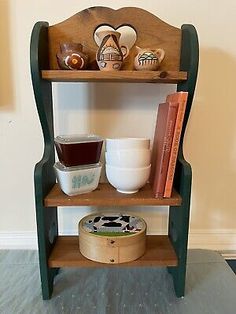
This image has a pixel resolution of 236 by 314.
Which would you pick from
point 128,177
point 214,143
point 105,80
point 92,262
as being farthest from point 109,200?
point 214,143

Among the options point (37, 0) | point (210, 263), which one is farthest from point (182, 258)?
point (37, 0)

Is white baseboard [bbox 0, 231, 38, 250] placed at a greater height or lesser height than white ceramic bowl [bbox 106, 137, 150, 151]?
lesser

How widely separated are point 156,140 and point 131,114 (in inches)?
5.9

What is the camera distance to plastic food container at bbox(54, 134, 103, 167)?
25.8 inches

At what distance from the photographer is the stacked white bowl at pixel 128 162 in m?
0.66

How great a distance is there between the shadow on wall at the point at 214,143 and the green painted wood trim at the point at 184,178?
0.47ft

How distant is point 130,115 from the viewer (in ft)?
2.78

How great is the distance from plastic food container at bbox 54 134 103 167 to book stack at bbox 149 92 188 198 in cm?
14

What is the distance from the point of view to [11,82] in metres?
0.82

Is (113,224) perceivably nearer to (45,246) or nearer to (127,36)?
(45,246)

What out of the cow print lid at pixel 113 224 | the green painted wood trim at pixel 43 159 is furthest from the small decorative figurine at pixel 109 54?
the cow print lid at pixel 113 224

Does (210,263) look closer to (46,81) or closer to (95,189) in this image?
(95,189)

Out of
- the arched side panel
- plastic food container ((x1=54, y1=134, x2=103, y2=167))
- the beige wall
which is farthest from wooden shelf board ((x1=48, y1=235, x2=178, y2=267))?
the arched side panel

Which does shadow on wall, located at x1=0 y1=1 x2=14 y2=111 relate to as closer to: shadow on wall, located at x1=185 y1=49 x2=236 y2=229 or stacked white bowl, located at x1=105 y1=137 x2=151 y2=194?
stacked white bowl, located at x1=105 y1=137 x2=151 y2=194
